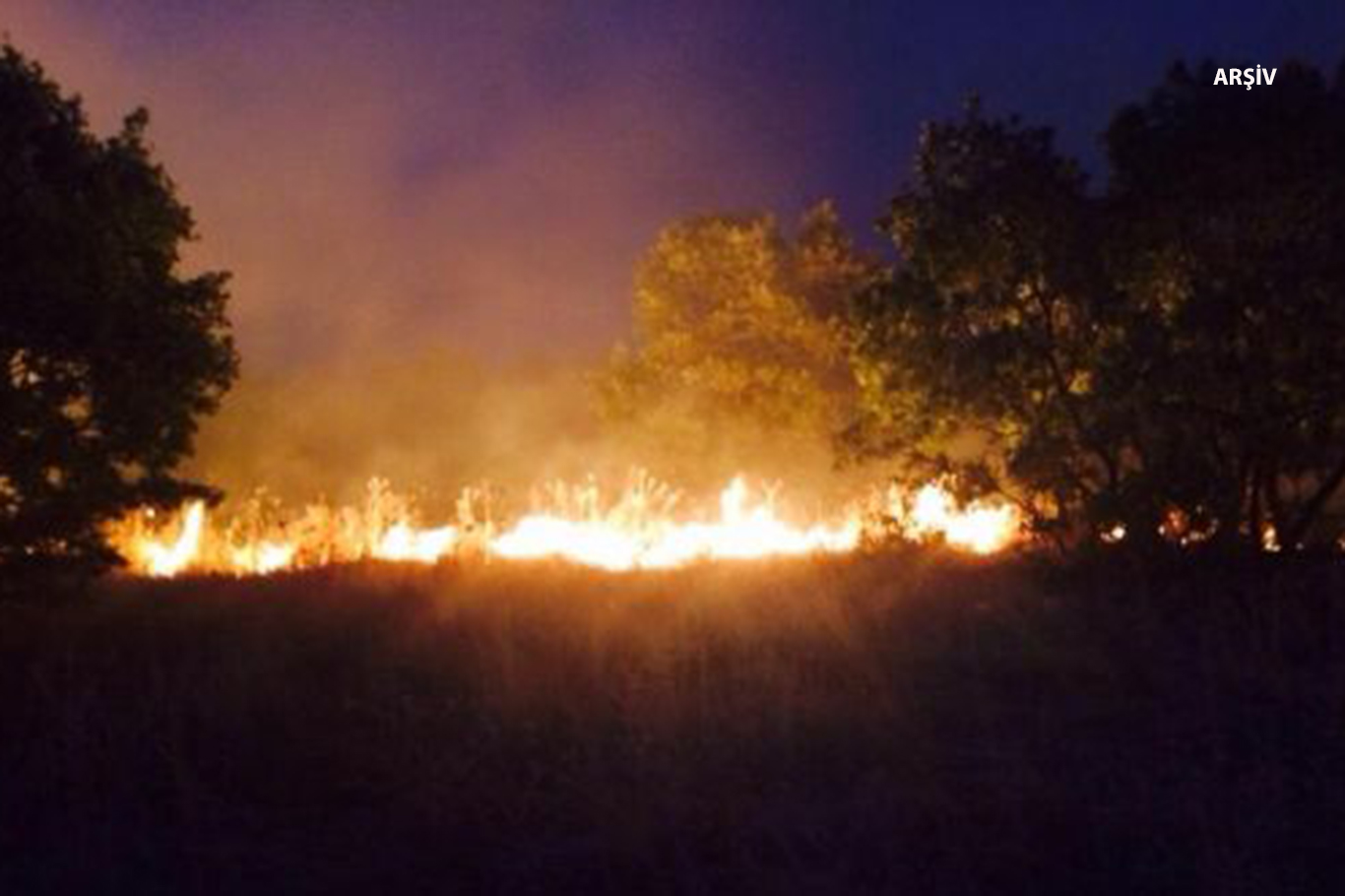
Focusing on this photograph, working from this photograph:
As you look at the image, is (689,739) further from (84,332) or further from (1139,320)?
(1139,320)

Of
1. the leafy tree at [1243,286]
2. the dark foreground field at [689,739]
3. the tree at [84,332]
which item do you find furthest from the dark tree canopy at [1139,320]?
→ the tree at [84,332]

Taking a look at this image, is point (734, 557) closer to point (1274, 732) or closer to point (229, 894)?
point (1274, 732)

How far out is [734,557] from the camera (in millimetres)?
14344

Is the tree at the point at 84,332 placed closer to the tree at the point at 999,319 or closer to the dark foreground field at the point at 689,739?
the dark foreground field at the point at 689,739

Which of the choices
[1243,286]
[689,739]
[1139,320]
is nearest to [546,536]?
[1139,320]

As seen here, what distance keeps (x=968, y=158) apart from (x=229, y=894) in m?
8.44

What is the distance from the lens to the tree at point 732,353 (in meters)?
27.3

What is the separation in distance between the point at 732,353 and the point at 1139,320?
15595 millimetres

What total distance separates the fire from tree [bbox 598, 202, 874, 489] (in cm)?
947

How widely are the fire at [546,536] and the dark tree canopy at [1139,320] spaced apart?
3.54 feet

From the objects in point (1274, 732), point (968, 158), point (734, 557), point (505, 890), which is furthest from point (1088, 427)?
point (505, 890)

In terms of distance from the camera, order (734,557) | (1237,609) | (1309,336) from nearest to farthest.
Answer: (1237,609)
(1309,336)
(734,557)

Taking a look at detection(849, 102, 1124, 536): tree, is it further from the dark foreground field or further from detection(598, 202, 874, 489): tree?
detection(598, 202, 874, 489): tree

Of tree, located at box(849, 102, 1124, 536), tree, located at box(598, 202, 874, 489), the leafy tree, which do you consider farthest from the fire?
tree, located at box(598, 202, 874, 489)
